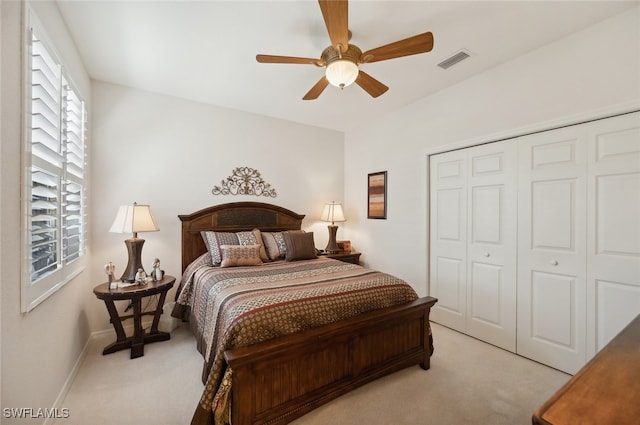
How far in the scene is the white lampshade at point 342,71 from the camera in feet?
6.24

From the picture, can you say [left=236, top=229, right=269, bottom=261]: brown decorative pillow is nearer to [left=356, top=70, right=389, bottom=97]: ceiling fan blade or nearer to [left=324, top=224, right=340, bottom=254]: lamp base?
[left=324, top=224, right=340, bottom=254]: lamp base

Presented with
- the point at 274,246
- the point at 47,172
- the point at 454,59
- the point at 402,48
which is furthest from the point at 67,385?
the point at 454,59

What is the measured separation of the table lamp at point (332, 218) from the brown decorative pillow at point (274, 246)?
0.92 meters

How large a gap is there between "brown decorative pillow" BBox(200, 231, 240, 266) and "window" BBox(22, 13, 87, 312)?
3.68 ft

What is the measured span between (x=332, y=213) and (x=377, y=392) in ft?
8.32

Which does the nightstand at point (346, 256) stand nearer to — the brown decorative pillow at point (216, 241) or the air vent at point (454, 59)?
the brown decorative pillow at point (216, 241)

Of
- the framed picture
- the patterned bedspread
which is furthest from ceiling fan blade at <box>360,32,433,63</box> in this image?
the framed picture

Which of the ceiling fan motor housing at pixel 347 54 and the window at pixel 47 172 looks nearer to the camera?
the window at pixel 47 172

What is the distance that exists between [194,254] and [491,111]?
12.1ft

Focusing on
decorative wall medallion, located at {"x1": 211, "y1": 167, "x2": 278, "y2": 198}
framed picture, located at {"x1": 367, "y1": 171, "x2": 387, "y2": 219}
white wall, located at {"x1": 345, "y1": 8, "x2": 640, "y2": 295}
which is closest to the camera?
white wall, located at {"x1": 345, "y1": 8, "x2": 640, "y2": 295}

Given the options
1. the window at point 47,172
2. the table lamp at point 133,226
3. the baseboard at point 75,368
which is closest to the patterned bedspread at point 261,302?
the table lamp at point 133,226

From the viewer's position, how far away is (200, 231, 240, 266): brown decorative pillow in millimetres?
2943

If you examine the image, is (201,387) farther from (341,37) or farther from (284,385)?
→ (341,37)

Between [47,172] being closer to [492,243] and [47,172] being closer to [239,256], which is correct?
[239,256]
